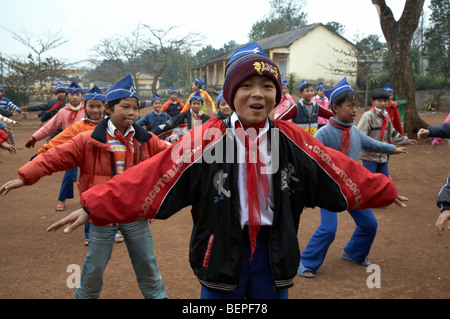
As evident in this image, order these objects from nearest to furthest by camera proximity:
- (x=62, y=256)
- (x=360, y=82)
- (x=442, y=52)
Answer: (x=62, y=256) → (x=442, y=52) → (x=360, y=82)

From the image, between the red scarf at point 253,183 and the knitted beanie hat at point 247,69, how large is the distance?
21cm

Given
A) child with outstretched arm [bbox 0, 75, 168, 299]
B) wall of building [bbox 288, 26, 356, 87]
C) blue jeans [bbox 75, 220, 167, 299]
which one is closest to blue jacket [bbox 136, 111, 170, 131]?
child with outstretched arm [bbox 0, 75, 168, 299]

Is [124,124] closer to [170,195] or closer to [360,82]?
[170,195]

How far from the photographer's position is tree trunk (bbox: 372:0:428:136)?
47.0 feet

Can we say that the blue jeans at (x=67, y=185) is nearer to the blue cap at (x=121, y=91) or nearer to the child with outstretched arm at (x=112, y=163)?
the child with outstretched arm at (x=112, y=163)

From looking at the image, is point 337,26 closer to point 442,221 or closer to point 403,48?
point 403,48

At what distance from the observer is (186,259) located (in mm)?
4887

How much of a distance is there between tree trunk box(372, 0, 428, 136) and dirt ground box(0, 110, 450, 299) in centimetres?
768

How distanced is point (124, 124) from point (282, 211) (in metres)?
2.00

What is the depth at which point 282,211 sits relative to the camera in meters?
2.10

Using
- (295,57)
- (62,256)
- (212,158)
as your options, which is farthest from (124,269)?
(295,57)

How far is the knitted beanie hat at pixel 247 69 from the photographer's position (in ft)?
6.96

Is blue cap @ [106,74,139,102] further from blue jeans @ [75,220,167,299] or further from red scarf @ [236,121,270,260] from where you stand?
red scarf @ [236,121,270,260]

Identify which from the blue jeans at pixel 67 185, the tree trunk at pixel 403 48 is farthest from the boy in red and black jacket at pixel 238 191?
the tree trunk at pixel 403 48
